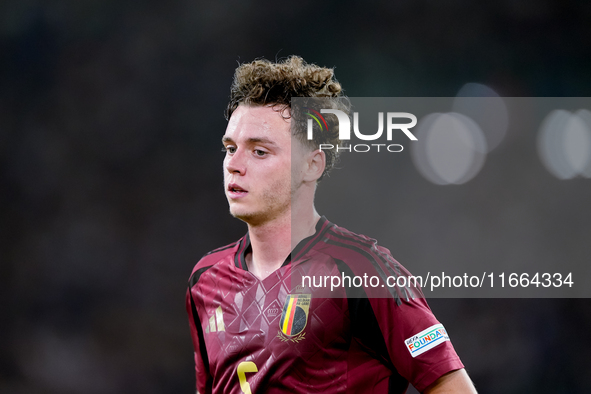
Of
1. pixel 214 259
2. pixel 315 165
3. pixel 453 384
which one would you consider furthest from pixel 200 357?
pixel 453 384

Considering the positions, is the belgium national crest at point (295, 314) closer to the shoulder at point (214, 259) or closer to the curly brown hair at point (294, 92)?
the shoulder at point (214, 259)

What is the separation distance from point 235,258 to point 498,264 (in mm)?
2296

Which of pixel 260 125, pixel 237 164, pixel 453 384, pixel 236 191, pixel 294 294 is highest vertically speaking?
pixel 260 125

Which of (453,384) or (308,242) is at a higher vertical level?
(308,242)

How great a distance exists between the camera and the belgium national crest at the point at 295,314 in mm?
2070

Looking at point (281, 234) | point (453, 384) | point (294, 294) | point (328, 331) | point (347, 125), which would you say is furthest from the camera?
point (347, 125)

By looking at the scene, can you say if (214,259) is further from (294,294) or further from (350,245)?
(350,245)

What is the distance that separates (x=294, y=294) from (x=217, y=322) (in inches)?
17.9

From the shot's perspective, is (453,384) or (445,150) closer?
(453,384)

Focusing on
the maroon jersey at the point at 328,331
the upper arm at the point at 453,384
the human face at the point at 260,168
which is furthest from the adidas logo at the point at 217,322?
the upper arm at the point at 453,384

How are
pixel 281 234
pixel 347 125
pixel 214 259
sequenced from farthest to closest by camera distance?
1. pixel 214 259
2. pixel 347 125
3. pixel 281 234

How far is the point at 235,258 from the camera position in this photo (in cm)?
249

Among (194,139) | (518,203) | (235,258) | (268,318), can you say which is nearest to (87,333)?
(194,139)

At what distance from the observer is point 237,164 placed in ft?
7.11
